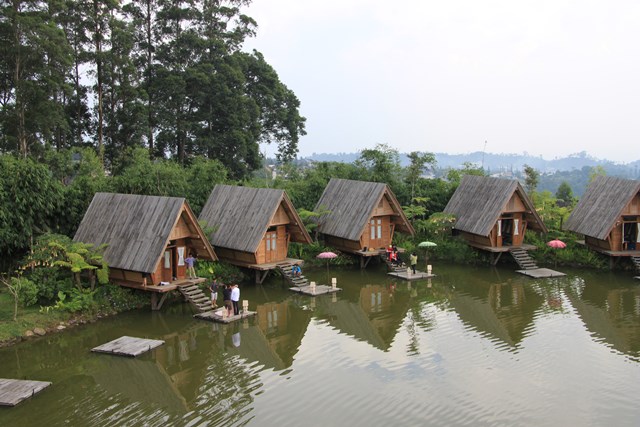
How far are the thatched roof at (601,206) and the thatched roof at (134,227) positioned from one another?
20.6 m

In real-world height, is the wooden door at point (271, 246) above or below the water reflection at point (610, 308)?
above

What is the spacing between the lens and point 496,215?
36.2 m

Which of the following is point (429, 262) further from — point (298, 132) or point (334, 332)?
point (298, 132)

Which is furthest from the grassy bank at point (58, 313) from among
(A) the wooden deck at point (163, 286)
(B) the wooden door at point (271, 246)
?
(B) the wooden door at point (271, 246)

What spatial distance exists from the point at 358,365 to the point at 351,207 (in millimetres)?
15838

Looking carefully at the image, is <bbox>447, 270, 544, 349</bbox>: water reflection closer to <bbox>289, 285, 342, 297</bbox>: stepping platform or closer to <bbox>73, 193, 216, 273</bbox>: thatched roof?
<bbox>289, 285, 342, 297</bbox>: stepping platform

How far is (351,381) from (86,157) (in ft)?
71.3

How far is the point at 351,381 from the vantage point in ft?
65.3

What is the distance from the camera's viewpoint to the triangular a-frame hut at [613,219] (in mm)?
34812

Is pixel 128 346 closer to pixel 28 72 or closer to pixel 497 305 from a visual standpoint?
pixel 497 305

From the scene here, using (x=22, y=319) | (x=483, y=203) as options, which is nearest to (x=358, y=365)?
(x=22, y=319)

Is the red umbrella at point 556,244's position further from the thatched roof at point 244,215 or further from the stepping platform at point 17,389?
the stepping platform at point 17,389

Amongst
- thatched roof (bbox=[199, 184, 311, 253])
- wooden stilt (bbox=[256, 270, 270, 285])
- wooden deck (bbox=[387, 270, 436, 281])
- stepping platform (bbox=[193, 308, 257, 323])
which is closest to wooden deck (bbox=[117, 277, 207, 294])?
stepping platform (bbox=[193, 308, 257, 323])

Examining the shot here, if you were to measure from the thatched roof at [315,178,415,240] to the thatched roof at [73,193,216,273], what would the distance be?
8.96m
